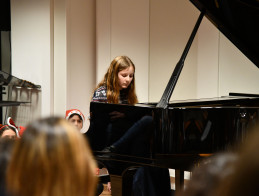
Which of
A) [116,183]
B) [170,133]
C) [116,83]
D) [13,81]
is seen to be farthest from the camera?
[13,81]

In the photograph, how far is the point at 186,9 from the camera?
5613mm

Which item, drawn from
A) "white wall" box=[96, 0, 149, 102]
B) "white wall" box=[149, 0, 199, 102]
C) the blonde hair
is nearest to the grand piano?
the blonde hair

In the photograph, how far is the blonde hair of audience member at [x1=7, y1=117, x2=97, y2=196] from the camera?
0.91 m

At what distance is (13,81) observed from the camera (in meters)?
5.92

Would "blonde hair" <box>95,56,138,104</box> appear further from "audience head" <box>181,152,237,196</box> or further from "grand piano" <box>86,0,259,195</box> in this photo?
"audience head" <box>181,152,237,196</box>

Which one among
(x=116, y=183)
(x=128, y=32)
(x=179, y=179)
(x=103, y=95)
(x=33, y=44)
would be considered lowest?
(x=179, y=179)

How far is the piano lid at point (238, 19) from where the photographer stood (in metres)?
3.30

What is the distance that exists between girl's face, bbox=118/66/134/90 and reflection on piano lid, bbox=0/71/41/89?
2590 millimetres

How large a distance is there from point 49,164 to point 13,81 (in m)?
5.24

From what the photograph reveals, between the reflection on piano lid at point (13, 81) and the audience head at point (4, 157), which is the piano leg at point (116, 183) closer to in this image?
the audience head at point (4, 157)

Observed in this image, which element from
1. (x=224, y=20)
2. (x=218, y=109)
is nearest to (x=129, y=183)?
(x=218, y=109)

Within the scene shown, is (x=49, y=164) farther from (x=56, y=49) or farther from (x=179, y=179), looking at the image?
(x=56, y=49)

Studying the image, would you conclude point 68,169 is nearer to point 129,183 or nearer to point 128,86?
point 129,183


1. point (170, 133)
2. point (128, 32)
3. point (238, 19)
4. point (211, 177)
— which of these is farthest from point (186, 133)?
point (128, 32)
